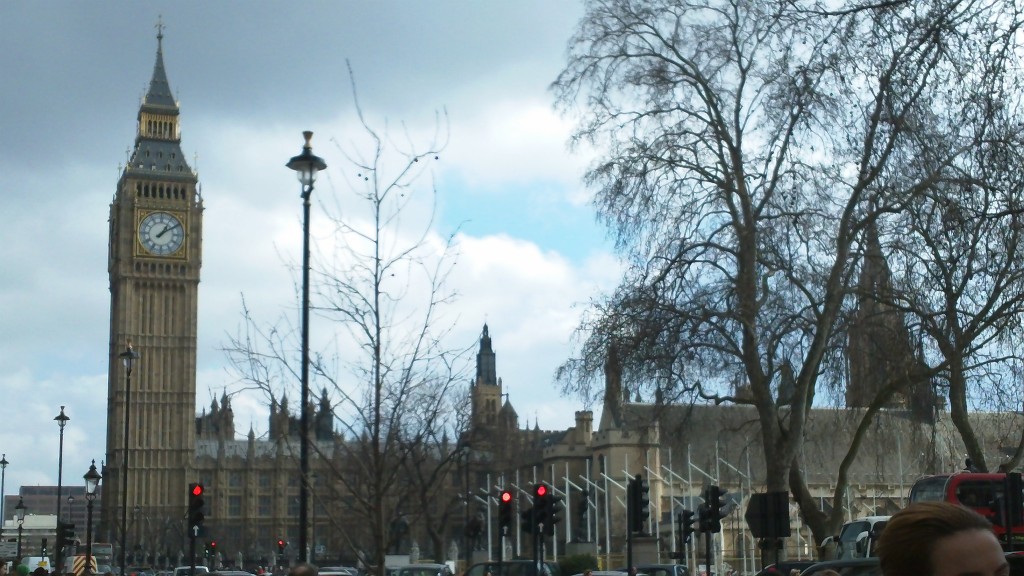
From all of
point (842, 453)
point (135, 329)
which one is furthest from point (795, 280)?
point (135, 329)

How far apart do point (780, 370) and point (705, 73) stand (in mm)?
5577

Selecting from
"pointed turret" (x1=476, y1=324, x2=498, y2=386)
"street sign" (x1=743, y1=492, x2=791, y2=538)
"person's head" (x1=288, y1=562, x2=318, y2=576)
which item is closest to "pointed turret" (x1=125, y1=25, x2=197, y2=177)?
"pointed turret" (x1=476, y1=324, x2=498, y2=386)

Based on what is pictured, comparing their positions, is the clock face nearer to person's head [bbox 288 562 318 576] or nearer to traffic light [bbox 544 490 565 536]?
traffic light [bbox 544 490 565 536]

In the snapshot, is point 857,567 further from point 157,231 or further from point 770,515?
point 157,231

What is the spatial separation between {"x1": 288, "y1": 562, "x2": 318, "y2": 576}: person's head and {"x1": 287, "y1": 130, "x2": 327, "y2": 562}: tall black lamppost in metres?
8.75

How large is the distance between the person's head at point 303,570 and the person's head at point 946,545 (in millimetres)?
5247

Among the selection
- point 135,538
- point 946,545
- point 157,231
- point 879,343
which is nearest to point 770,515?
point 879,343

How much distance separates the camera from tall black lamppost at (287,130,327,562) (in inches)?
652

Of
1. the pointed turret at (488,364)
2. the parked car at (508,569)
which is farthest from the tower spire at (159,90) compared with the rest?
the parked car at (508,569)

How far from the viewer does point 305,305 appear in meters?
17.0

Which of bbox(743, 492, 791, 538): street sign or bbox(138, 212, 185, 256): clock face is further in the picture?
bbox(138, 212, 185, 256): clock face

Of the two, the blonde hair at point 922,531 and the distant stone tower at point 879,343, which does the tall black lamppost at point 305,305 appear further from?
the blonde hair at point 922,531

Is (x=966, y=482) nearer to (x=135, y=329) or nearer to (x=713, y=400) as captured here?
(x=713, y=400)

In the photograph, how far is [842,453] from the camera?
313 feet
